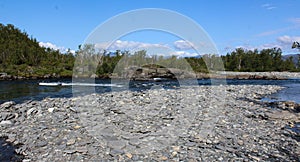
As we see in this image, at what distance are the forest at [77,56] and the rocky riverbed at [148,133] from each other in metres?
53.1

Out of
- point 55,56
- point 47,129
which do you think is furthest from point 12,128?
point 55,56

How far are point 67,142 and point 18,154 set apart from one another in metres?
1.42

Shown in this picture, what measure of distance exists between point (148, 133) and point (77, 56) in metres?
87.6

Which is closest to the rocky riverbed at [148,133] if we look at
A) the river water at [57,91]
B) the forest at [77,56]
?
the river water at [57,91]

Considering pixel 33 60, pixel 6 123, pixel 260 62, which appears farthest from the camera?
pixel 260 62

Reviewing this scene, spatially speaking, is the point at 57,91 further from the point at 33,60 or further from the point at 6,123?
the point at 33,60

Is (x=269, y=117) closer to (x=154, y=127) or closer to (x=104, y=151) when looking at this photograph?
(x=154, y=127)

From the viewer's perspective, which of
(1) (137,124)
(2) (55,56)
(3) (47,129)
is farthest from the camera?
(2) (55,56)

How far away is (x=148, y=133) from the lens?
8.36 metres

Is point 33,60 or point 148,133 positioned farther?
point 33,60

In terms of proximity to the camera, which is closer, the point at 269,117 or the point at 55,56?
the point at 269,117

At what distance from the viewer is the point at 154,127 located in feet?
29.5

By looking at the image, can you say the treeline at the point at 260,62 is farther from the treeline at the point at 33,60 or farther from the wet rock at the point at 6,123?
the wet rock at the point at 6,123

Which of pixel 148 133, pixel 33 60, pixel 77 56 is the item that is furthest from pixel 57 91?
pixel 77 56
